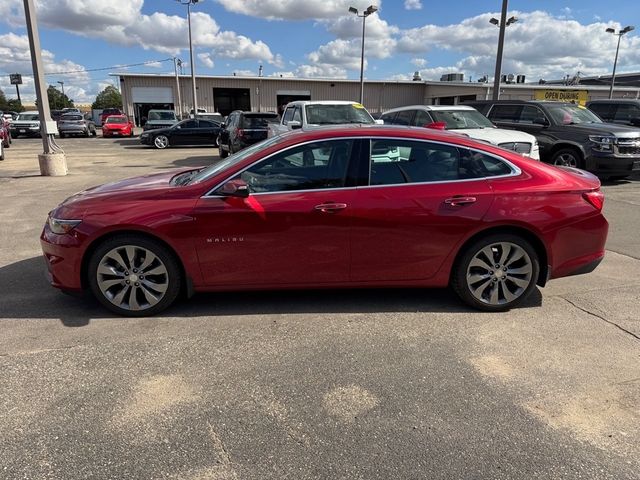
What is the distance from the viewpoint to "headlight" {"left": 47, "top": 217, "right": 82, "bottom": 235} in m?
3.97

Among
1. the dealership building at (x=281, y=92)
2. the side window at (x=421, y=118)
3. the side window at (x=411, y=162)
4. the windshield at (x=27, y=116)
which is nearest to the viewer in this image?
the side window at (x=411, y=162)

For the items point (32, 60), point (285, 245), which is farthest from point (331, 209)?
point (32, 60)

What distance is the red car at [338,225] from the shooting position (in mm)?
3961

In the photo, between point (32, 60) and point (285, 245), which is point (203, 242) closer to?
point (285, 245)

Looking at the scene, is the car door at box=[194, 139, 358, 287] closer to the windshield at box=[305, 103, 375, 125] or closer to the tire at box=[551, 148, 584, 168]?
the windshield at box=[305, 103, 375, 125]

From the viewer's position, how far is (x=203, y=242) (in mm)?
3975

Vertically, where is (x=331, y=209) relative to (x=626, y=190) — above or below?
above

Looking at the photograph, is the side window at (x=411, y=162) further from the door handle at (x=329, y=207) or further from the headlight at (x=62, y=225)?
the headlight at (x=62, y=225)

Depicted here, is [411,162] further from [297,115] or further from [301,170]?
[297,115]

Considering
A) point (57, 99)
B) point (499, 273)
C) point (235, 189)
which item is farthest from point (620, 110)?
point (57, 99)

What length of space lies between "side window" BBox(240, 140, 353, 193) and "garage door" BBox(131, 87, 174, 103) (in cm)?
4739

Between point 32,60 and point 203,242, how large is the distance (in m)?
11.5

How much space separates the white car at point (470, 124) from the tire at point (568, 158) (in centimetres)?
151

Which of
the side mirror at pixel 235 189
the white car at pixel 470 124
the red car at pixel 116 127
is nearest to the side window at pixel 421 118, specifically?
the white car at pixel 470 124
